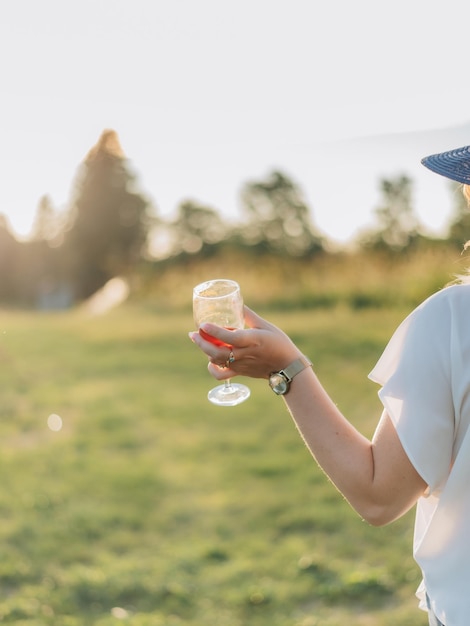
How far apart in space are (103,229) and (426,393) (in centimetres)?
1202

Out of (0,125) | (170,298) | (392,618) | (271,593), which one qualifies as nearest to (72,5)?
(0,125)

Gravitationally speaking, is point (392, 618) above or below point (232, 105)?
below

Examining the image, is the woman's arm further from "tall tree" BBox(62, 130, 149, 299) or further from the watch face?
"tall tree" BBox(62, 130, 149, 299)

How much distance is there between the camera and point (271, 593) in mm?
3904

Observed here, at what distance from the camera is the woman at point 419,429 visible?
1269mm

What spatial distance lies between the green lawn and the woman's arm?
2484mm

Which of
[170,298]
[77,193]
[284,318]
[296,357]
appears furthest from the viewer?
[77,193]

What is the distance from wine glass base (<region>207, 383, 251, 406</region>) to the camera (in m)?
2.11

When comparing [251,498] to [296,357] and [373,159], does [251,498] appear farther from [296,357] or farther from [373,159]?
[373,159]

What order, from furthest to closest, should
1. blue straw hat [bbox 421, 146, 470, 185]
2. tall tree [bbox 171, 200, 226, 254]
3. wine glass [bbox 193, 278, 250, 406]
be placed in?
tall tree [bbox 171, 200, 226, 254] < wine glass [bbox 193, 278, 250, 406] < blue straw hat [bbox 421, 146, 470, 185]

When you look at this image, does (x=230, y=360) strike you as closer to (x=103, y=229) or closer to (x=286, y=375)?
(x=286, y=375)

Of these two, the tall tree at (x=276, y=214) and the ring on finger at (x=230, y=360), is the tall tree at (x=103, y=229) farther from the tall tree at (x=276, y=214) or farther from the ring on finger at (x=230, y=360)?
the ring on finger at (x=230, y=360)

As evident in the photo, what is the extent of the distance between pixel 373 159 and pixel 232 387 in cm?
817

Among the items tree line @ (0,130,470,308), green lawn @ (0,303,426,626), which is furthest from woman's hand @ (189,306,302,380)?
tree line @ (0,130,470,308)
